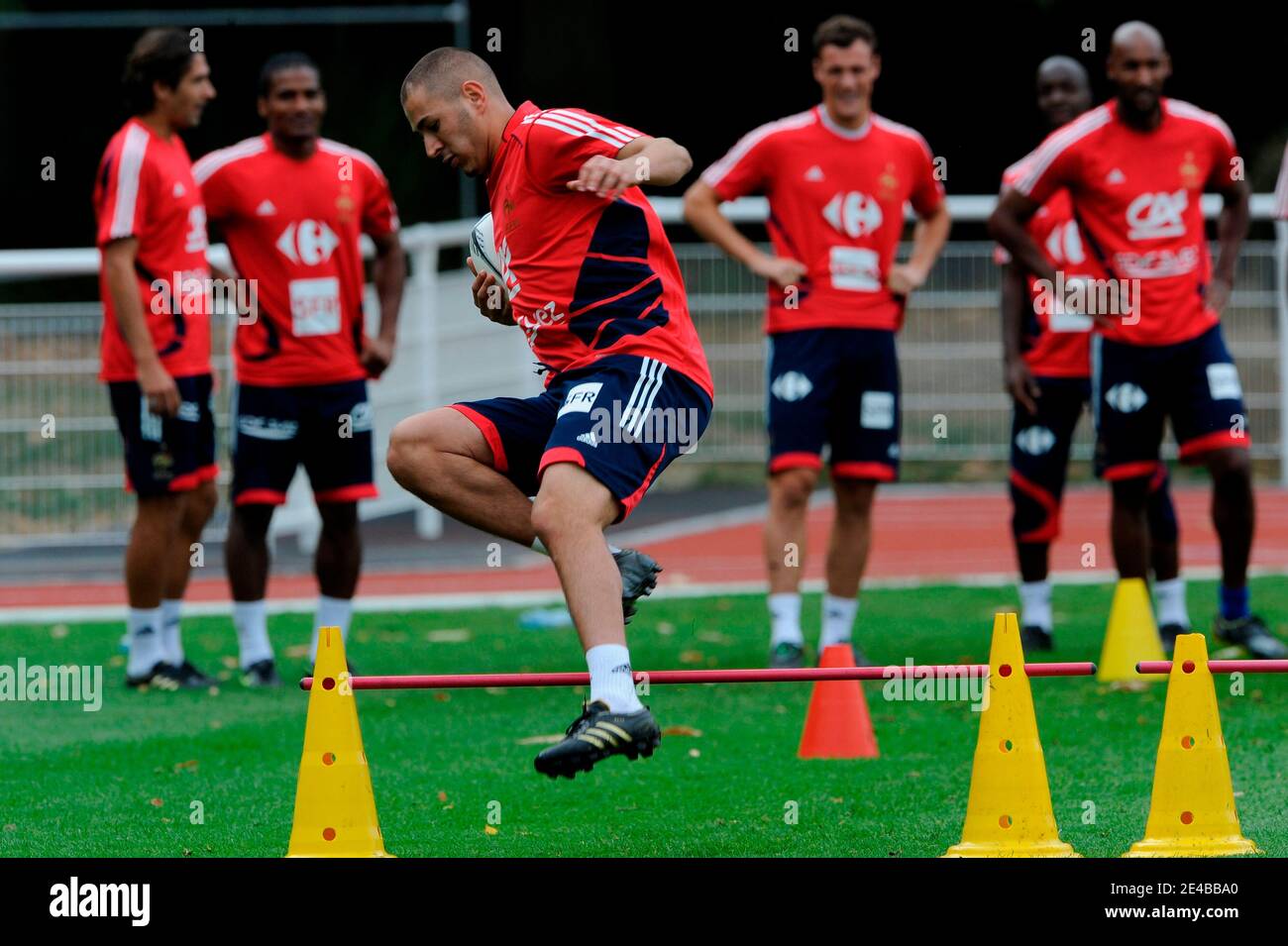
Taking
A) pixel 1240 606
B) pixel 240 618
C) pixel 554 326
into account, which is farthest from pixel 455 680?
pixel 1240 606

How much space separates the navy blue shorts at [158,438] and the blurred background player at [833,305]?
8.22 feet

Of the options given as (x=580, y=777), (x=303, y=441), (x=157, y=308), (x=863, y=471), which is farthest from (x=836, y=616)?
(x=157, y=308)

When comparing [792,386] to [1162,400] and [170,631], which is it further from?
[170,631]

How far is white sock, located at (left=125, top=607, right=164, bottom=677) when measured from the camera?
9070 mm

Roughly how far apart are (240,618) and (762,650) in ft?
7.90

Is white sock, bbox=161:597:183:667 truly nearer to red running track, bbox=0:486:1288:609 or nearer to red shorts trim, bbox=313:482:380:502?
red shorts trim, bbox=313:482:380:502

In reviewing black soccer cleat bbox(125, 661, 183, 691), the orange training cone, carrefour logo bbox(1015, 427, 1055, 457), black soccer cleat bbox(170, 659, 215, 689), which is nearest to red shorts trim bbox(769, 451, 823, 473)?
carrefour logo bbox(1015, 427, 1055, 457)

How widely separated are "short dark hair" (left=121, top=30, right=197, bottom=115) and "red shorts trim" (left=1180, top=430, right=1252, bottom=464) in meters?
4.56

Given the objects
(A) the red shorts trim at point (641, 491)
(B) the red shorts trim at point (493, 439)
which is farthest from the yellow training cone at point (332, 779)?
(B) the red shorts trim at point (493, 439)

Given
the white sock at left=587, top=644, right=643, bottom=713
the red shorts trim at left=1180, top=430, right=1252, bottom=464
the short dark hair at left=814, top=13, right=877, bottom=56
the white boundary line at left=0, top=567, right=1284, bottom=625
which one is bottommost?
the white boundary line at left=0, top=567, right=1284, bottom=625

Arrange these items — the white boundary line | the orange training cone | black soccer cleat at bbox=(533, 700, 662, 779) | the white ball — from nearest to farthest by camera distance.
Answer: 1. black soccer cleat at bbox=(533, 700, 662, 779)
2. the white ball
3. the orange training cone
4. the white boundary line

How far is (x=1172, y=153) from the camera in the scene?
8.95 metres

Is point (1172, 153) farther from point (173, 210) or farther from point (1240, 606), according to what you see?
point (173, 210)
